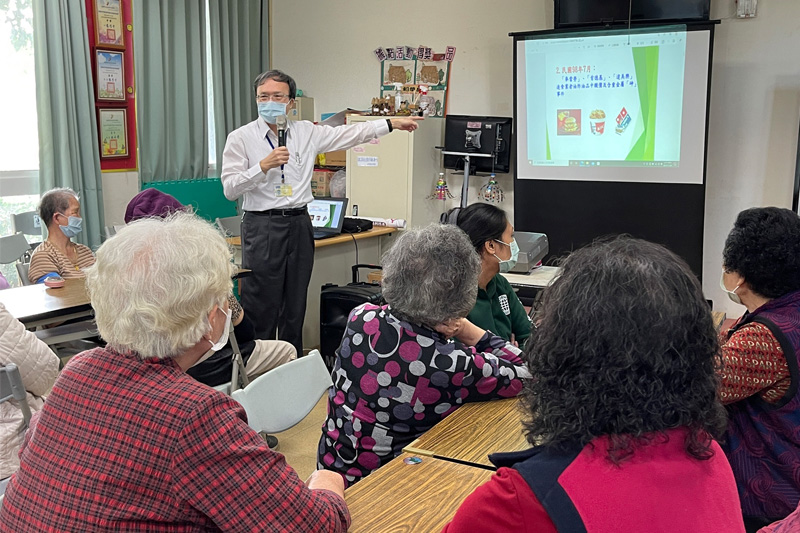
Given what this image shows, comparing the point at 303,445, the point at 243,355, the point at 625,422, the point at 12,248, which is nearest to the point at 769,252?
the point at 625,422

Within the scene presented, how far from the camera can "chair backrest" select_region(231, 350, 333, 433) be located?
6.41 feet

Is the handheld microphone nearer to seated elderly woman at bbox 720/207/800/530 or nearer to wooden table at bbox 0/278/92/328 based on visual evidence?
wooden table at bbox 0/278/92/328

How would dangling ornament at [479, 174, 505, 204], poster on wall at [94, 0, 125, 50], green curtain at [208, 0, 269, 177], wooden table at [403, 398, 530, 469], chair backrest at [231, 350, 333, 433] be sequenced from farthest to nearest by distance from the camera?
green curtain at [208, 0, 269, 177]
dangling ornament at [479, 174, 505, 204]
poster on wall at [94, 0, 125, 50]
chair backrest at [231, 350, 333, 433]
wooden table at [403, 398, 530, 469]

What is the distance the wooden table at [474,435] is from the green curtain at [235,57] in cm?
473

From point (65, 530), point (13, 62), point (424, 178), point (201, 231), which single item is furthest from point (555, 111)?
point (65, 530)

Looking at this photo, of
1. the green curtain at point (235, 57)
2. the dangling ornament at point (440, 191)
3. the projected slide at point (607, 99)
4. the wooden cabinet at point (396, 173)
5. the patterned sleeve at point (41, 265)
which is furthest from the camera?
the green curtain at point (235, 57)

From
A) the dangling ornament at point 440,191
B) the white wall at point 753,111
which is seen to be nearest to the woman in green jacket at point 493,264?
the white wall at point 753,111

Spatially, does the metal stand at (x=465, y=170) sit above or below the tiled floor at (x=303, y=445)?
above

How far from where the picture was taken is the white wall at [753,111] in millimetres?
4688

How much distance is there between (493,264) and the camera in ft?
8.79

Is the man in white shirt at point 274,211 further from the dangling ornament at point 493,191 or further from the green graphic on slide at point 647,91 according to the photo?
the green graphic on slide at point 647,91

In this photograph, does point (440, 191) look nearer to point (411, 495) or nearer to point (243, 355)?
point (243, 355)

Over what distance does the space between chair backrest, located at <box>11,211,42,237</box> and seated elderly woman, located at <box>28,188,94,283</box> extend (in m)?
0.52

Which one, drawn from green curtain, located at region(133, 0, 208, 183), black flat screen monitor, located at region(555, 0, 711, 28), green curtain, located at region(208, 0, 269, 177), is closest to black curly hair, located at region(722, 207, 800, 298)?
black flat screen monitor, located at region(555, 0, 711, 28)
